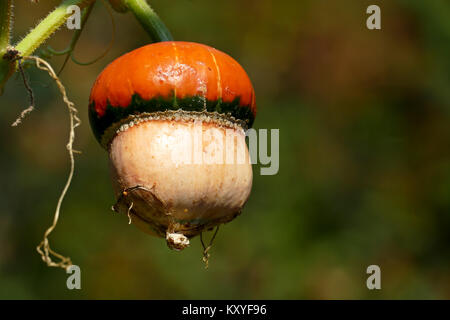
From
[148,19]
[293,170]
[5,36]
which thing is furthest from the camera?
[293,170]

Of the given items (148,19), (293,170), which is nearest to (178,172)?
(148,19)

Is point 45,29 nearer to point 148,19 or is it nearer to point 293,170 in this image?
point 148,19

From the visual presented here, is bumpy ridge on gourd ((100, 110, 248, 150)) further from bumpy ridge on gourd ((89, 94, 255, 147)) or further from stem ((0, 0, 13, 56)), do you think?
stem ((0, 0, 13, 56))

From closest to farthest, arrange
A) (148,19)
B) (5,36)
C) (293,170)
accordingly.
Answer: (5,36) < (148,19) < (293,170)

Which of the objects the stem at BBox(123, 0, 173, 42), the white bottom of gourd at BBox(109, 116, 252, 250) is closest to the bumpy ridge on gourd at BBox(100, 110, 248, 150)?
the white bottom of gourd at BBox(109, 116, 252, 250)

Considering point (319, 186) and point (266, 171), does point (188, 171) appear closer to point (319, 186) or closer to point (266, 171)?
point (266, 171)

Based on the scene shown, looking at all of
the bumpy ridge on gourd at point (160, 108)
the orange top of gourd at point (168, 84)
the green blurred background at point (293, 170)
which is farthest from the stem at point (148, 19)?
the green blurred background at point (293, 170)

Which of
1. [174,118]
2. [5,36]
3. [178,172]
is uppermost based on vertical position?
[5,36]
